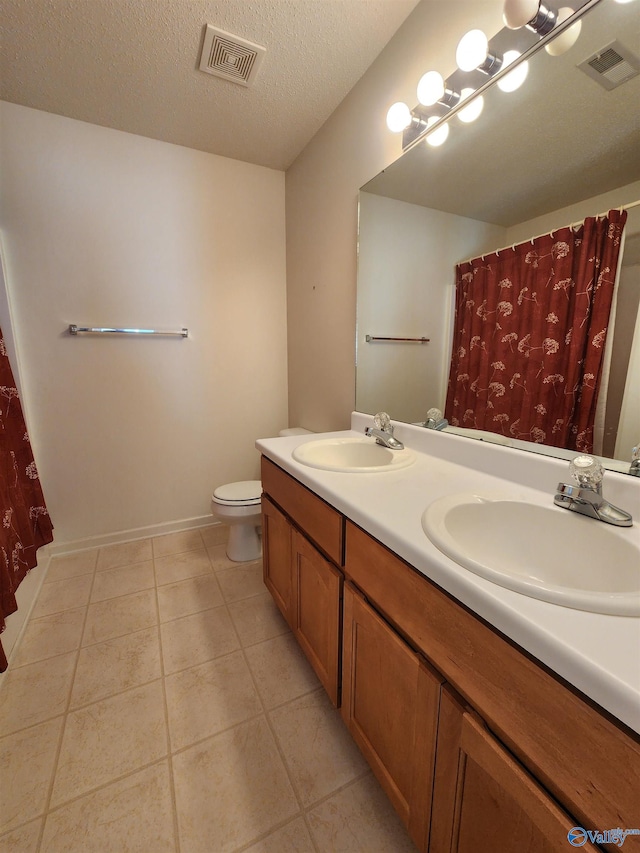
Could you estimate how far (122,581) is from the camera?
179cm

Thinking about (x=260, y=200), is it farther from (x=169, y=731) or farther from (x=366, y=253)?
(x=169, y=731)

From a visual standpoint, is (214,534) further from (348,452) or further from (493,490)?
(493,490)

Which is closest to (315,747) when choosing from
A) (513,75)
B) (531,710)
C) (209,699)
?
(209,699)

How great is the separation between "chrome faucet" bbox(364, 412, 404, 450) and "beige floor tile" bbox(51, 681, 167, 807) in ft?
3.93

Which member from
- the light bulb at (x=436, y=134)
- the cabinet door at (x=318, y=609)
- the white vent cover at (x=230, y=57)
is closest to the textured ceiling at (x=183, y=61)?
the white vent cover at (x=230, y=57)

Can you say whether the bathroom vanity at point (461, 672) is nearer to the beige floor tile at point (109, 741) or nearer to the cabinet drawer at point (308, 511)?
the cabinet drawer at point (308, 511)

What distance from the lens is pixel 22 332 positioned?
5.79ft

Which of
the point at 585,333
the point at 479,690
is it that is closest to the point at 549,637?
the point at 479,690

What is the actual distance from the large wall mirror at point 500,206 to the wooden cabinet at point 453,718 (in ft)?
1.86

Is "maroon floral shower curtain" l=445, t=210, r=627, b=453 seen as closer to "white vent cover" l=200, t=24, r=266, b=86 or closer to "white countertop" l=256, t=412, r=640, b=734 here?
"white countertop" l=256, t=412, r=640, b=734

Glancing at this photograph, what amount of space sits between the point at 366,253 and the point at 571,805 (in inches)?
66.9

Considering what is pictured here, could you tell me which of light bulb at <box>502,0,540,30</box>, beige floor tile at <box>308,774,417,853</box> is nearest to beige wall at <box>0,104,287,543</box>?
light bulb at <box>502,0,540,30</box>

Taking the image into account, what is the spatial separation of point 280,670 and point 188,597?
0.64 meters

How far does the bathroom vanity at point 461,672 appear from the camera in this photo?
39cm
